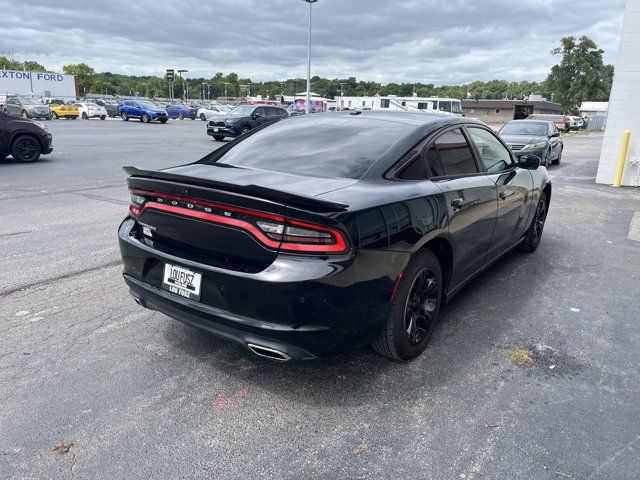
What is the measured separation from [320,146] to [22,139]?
38.1 ft

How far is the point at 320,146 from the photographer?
356cm

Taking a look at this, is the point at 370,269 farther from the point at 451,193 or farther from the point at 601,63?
the point at 601,63

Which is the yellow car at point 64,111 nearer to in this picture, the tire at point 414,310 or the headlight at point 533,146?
the headlight at point 533,146

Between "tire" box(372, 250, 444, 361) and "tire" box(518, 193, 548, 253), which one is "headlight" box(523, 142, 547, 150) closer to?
"tire" box(518, 193, 548, 253)

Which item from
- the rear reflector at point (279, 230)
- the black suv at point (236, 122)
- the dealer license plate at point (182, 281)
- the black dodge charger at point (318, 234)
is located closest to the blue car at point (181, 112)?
the black suv at point (236, 122)

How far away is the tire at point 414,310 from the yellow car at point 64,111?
44900 millimetres

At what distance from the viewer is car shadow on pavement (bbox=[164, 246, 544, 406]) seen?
9.52 ft

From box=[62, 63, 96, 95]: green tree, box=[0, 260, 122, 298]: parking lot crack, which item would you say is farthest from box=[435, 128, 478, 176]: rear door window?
box=[62, 63, 96, 95]: green tree

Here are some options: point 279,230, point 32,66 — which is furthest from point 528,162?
point 32,66

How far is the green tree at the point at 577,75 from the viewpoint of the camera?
248ft

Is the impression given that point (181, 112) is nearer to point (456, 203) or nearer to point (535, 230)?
point (535, 230)

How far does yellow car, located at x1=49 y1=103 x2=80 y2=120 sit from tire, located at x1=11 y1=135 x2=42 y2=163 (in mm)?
32565

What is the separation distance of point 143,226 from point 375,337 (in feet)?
5.32

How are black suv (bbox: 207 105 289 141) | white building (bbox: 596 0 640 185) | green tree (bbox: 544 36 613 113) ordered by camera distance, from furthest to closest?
green tree (bbox: 544 36 613 113), black suv (bbox: 207 105 289 141), white building (bbox: 596 0 640 185)
